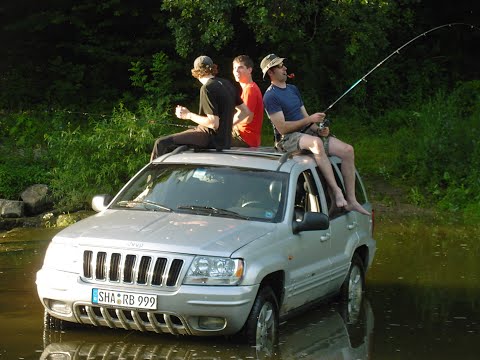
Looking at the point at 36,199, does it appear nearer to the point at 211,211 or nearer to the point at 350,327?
the point at 350,327

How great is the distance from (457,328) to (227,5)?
39.9ft

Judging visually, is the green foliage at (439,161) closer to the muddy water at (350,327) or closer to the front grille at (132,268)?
the muddy water at (350,327)

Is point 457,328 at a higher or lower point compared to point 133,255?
lower

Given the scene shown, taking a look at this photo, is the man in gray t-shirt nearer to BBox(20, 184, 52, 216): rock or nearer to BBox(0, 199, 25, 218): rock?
BBox(0, 199, 25, 218): rock

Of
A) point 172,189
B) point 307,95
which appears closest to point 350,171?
point 172,189

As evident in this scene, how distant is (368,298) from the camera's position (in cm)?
1203

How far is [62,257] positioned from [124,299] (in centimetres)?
70

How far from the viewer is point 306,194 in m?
10.6

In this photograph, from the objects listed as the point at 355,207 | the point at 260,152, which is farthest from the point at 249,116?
the point at 260,152

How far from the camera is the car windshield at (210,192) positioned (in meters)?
9.88

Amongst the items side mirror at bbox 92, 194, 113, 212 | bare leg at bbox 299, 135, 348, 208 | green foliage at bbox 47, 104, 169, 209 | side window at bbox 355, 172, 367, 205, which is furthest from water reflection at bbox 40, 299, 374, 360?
green foliage at bbox 47, 104, 169, 209

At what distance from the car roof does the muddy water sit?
55.8 inches

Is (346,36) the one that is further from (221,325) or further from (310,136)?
(221,325)

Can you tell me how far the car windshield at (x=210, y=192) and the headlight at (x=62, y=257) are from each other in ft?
3.26
